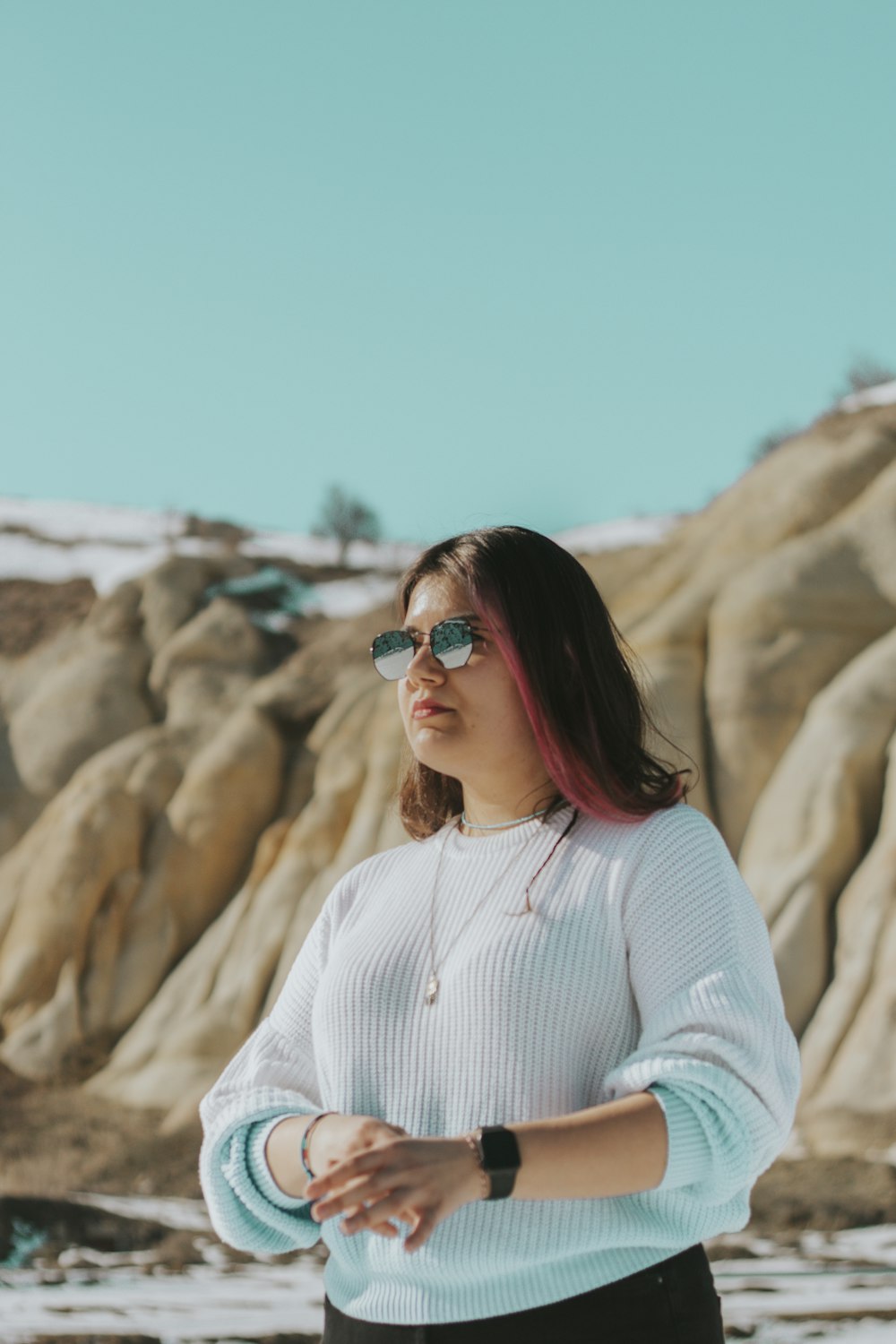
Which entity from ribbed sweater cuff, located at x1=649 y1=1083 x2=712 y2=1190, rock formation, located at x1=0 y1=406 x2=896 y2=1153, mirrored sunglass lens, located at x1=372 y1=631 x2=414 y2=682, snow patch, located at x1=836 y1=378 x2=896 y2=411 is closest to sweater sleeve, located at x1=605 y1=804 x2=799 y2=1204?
ribbed sweater cuff, located at x1=649 y1=1083 x2=712 y2=1190

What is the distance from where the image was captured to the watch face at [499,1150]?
1.88 metres

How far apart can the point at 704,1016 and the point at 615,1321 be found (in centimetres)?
43

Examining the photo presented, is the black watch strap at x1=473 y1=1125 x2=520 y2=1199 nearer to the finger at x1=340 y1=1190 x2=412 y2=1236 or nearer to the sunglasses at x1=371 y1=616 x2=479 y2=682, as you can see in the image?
the finger at x1=340 y1=1190 x2=412 y2=1236

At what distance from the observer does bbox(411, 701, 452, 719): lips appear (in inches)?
95.0

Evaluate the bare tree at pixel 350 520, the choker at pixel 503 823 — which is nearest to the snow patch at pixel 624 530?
the bare tree at pixel 350 520

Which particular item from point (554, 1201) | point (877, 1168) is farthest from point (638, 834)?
point (877, 1168)

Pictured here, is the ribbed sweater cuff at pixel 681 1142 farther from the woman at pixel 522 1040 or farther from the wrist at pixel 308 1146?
the wrist at pixel 308 1146

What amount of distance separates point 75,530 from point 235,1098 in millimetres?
33814

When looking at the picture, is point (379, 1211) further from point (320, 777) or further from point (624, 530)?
point (624, 530)

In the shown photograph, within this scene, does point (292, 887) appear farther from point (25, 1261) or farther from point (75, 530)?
point (75, 530)

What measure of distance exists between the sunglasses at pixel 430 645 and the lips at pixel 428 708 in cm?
6

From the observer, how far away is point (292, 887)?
1623 cm

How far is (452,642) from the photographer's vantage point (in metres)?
2.36

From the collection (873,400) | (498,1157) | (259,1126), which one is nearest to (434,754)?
(259,1126)
